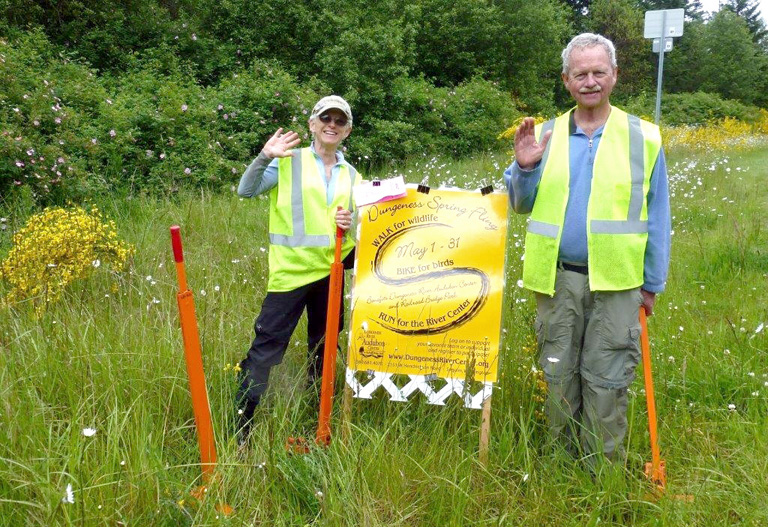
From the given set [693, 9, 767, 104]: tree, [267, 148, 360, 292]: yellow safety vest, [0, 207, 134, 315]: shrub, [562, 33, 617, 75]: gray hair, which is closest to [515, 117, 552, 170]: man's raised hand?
[562, 33, 617, 75]: gray hair

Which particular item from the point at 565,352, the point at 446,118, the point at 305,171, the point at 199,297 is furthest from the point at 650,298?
the point at 446,118

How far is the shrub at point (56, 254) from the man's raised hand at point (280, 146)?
172 centimetres

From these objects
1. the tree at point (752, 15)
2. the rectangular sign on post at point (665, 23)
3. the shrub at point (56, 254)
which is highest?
the tree at point (752, 15)

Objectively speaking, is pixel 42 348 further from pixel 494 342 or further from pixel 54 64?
pixel 54 64

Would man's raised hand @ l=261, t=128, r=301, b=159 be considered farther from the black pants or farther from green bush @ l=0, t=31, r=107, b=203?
green bush @ l=0, t=31, r=107, b=203

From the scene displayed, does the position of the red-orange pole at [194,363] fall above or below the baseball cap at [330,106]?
below

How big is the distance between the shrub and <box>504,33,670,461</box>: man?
2973 mm

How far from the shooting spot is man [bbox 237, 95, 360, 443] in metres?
3.48

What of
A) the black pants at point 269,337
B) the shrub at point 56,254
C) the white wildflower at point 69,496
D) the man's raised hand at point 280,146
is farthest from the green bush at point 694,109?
the white wildflower at point 69,496

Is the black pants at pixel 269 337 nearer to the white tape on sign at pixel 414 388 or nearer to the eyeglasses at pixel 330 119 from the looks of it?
the white tape on sign at pixel 414 388

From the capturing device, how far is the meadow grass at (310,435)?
260 cm

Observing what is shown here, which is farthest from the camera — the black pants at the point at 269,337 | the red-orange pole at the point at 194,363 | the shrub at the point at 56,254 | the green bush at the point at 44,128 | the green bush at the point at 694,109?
the green bush at the point at 694,109

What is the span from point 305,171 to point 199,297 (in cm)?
170

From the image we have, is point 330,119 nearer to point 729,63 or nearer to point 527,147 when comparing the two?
point 527,147
